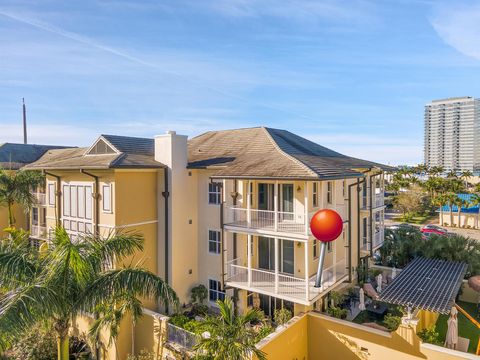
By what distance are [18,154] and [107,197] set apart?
59.5ft

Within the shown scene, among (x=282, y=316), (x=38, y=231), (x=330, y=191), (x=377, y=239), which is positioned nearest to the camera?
(x=282, y=316)

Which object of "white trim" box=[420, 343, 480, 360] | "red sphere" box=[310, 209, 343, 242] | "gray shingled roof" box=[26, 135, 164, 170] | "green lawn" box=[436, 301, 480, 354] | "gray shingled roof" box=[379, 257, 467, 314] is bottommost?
"green lawn" box=[436, 301, 480, 354]

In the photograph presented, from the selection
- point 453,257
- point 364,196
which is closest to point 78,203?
point 364,196

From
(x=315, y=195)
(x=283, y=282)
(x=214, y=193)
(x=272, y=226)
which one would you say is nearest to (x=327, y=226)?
(x=272, y=226)

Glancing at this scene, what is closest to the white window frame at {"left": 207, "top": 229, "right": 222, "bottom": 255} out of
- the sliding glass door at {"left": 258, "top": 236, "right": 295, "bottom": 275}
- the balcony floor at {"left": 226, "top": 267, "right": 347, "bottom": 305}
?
the balcony floor at {"left": 226, "top": 267, "right": 347, "bottom": 305}

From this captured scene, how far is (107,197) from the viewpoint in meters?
15.7

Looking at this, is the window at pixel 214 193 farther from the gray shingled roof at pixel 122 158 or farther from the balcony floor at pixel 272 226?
the gray shingled roof at pixel 122 158

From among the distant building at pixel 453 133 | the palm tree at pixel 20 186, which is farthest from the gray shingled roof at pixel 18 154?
A: the distant building at pixel 453 133

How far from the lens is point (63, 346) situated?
1026cm

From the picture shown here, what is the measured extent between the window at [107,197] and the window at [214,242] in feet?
18.0

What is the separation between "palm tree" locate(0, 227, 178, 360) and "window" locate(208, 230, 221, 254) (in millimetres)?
6961

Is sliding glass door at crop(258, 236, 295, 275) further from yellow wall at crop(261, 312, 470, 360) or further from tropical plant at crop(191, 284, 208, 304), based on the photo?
tropical plant at crop(191, 284, 208, 304)

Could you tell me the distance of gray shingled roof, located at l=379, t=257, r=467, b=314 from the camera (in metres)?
12.0

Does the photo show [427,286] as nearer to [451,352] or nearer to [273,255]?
[451,352]
